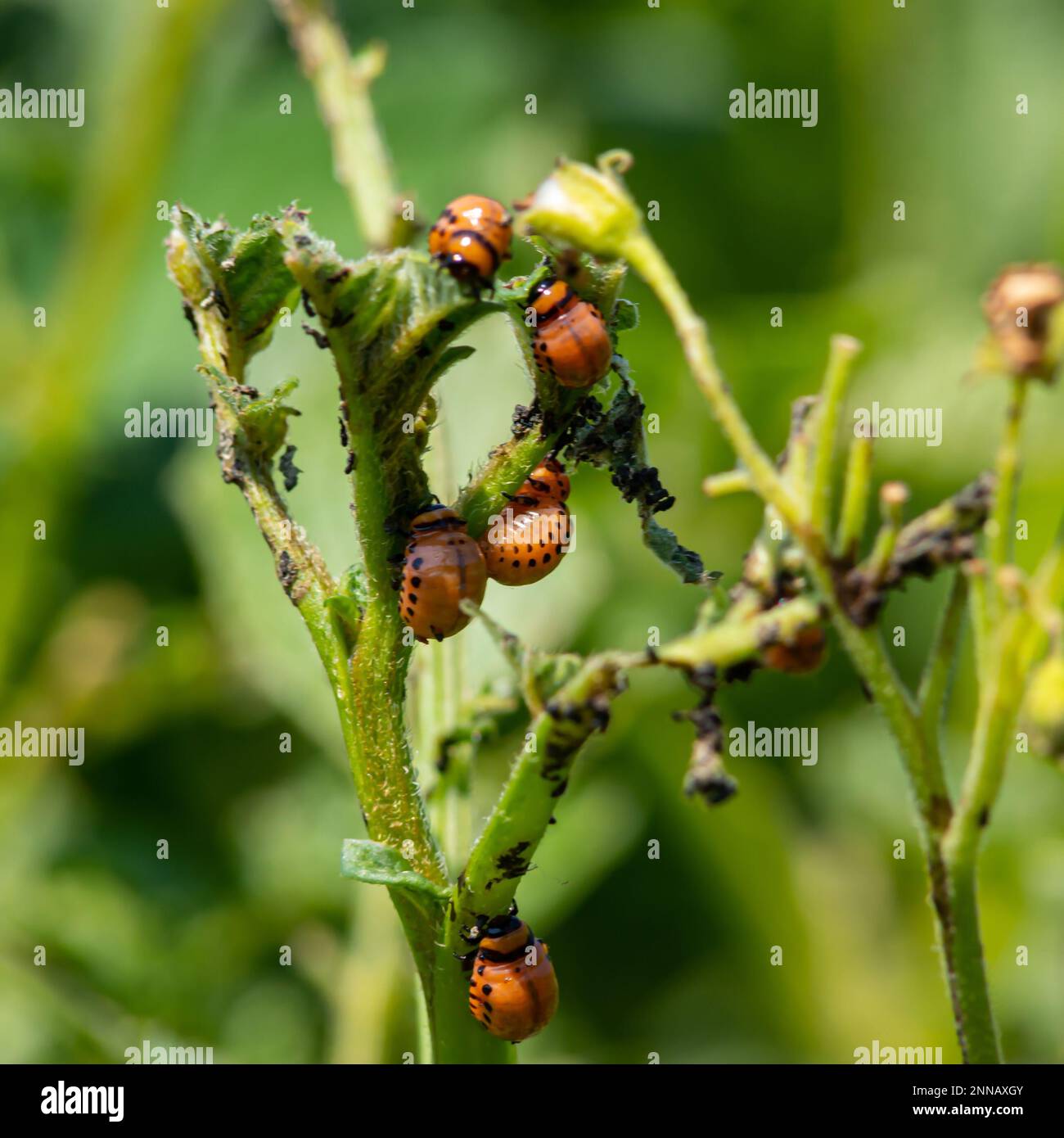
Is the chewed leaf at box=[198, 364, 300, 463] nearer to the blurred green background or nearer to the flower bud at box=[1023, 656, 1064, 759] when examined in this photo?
the flower bud at box=[1023, 656, 1064, 759]

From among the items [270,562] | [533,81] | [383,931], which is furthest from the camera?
[533,81]

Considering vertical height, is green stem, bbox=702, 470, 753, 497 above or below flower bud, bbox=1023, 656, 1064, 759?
above

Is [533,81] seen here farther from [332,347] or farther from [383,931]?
[332,347]

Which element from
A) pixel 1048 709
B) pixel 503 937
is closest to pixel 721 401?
pixel 1048 709

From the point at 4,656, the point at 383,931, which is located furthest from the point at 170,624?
the point at 383,931

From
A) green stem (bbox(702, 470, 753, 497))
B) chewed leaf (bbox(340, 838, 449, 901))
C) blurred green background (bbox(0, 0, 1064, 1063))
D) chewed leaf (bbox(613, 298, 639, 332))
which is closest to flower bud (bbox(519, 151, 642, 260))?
green stem (bbox(702, 470, 753, 497))
